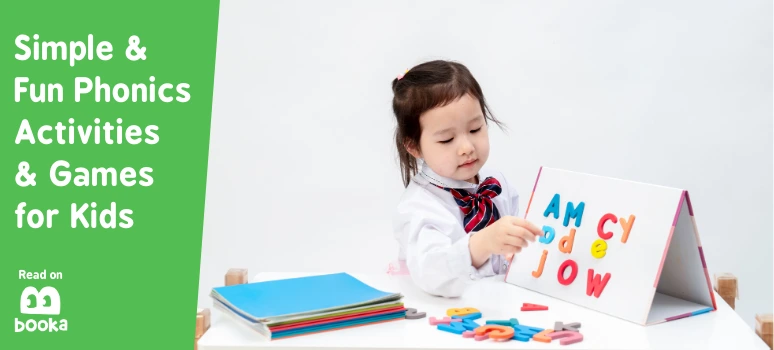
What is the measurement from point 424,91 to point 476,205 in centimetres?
27

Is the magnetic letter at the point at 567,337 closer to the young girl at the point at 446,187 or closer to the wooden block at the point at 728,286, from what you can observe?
the young girl at the point at 446,187

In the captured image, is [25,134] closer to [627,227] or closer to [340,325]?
→ [340,325]

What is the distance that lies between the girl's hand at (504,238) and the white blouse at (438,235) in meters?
0.03

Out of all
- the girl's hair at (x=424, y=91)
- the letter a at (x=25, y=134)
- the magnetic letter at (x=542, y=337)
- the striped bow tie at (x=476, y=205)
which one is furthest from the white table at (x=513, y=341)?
the letter a at (x=25, y=134)

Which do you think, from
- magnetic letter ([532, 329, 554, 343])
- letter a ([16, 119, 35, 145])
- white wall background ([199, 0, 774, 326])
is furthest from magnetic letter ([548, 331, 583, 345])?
white wall background ([199, 0, 774, 326])

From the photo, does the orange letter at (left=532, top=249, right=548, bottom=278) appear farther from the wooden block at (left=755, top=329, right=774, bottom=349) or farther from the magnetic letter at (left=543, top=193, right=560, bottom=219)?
the wooden block at (left=755, top=329, right=774, bottom=349)

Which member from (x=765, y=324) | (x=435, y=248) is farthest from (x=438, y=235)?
(x=765, y=324)

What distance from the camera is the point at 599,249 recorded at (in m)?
1.63

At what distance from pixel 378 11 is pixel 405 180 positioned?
3.49 feet

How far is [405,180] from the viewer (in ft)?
7.22

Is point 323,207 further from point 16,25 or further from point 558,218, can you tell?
point 558,218

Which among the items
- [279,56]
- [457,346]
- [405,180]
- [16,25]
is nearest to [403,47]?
[279,56]

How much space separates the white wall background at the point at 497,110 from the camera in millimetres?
3064

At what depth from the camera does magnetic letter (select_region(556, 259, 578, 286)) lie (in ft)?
5.47
